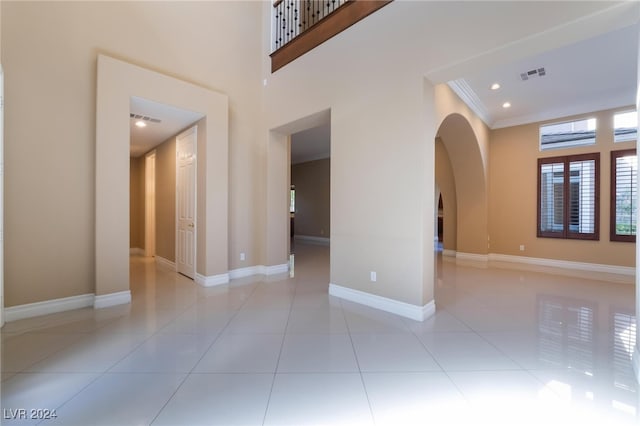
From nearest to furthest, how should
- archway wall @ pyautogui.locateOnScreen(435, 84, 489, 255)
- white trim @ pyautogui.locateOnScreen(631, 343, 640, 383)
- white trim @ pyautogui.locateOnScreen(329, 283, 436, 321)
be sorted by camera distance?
1. white trim @ pyautogui.locateOnScreen(631, 343, 640, 383)
2. white trim @ pyautogui.locateOnScreen(329, 283, 436, 321)
3. archway wall @ pyautogui.locateOnScreen(435, 84, 489, 255)

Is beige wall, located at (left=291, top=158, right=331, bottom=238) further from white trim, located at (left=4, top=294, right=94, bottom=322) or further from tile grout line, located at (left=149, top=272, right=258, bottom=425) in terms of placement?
white trim, located at (left=4, top=294, right=94, bottom=322)

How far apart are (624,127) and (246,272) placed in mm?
7771

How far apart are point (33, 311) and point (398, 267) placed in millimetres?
4271

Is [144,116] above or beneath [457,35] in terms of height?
beneath

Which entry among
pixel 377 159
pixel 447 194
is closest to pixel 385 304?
pixel 377 159

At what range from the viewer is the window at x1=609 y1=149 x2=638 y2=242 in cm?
502

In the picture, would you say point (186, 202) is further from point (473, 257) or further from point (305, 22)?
point (473, 257)

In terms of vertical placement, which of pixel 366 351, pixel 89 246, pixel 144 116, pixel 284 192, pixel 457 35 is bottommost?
pixel 366 351

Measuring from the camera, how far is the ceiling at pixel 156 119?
3.94 meters

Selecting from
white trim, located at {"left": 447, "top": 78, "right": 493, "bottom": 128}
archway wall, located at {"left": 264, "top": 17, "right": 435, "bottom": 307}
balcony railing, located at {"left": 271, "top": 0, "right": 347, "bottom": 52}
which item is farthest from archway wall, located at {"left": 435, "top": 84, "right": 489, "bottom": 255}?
balcony railing, located at {"left": 271, "top": 0, "right": 347, "bottom": 52}

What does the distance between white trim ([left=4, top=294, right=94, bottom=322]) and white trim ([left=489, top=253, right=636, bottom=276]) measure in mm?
7950

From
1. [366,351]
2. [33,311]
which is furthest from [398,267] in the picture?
[33,311]

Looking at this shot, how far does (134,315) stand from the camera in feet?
10.3

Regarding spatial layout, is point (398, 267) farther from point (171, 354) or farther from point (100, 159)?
point (100, 159)
